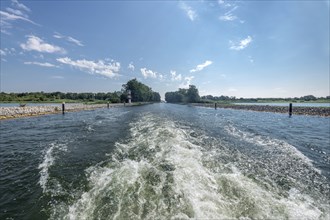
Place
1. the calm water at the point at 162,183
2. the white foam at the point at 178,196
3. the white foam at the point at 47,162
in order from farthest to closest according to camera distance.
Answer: the white foam at the point at 47,162 < the calm water at the point at 162,183 < the white foam at the point at 178,196

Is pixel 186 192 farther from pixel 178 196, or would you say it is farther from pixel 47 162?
pixel 47 162

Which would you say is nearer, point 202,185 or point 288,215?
point 288,215

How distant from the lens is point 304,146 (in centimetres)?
1239

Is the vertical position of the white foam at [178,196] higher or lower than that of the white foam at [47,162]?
higher

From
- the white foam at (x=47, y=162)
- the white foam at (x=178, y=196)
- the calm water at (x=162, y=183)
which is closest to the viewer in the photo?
the white foam at (x=178, y=196)

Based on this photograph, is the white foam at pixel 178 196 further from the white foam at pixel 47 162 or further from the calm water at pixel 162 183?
the white foam at pixel 47 162

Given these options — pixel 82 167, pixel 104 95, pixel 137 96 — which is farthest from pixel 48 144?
pixel 104 95

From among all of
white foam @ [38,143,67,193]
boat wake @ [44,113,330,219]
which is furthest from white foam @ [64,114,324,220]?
white foam @ [38,143,67,193]

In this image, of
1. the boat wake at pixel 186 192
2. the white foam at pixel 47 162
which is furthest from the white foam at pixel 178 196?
the white foam at pixel 47 162

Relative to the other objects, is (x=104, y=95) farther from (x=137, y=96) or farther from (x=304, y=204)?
(x=304, y=204)

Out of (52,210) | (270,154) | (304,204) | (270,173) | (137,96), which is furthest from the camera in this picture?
(137,96)

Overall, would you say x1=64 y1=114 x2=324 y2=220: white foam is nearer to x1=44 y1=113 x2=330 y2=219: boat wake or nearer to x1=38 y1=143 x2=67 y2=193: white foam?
x1=44 y1=113 x2=330 y2=219: boat wake

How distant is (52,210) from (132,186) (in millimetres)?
2081

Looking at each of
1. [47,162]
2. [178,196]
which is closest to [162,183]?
[178,196]
